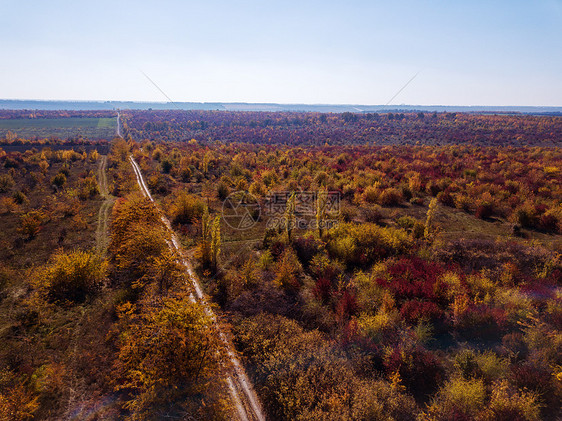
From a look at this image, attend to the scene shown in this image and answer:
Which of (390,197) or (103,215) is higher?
(390,197)

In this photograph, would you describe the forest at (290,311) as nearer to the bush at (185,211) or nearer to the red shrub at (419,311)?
the red shrub at (419,311)

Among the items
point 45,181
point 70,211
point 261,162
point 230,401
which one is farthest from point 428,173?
point 45,181

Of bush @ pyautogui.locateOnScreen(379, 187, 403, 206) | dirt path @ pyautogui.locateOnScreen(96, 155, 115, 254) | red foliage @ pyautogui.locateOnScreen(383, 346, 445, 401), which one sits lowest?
red foliage @ pyautogui.locateOnScreen(383, 346, 445, 401)

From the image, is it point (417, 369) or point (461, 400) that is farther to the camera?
point (417, 369)

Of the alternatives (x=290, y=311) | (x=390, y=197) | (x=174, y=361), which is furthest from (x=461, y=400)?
(x=390, y=197)

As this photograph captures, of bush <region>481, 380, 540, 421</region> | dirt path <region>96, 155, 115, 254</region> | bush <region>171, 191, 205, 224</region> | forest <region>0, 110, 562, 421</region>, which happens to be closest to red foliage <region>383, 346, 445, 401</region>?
forest <region>0, 110, 562, 421</region>

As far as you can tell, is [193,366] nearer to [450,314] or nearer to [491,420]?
[491,420]

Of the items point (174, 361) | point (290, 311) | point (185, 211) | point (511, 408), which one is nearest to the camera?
point (511, 408)

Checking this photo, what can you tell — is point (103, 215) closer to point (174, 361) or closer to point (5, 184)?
point (5, 184)

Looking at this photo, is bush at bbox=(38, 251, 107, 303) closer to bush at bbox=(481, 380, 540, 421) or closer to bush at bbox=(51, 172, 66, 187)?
bush at bbox=(481, 380, 540, 421)
